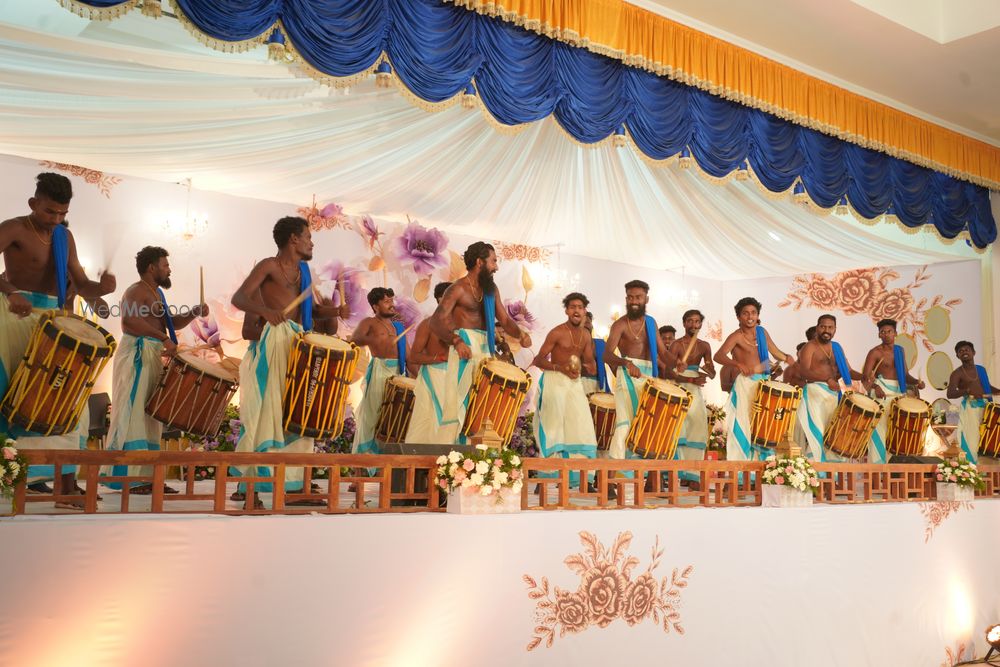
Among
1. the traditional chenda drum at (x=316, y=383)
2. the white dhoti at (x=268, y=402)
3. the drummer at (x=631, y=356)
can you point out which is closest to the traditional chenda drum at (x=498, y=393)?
the traditional chenda drum at (x=316, y=383)

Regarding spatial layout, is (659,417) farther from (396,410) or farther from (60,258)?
(60,258)

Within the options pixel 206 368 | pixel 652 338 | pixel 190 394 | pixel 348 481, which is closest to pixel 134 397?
pixel 190 394

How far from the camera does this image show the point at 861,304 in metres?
12.2

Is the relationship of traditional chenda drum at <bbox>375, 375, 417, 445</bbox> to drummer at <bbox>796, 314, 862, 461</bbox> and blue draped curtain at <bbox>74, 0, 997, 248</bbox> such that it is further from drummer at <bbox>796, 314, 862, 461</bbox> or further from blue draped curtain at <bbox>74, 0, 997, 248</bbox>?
drummer at <bbox>796, 314, 862, 461</bbox>

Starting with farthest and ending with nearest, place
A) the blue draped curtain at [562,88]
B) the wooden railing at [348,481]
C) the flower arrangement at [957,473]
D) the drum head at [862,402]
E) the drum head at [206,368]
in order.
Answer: the drum head at [862,402]
the flower arrangement at [957,473]
the drum head at [206,368]
the blue draped curtain at [562,88]
the wooden railing at [348,481]

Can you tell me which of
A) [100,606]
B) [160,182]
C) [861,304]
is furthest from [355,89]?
[861,304]

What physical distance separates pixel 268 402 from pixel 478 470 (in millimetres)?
1410

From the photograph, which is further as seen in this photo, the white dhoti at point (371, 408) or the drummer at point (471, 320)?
the white dhoti at point (371, 408)

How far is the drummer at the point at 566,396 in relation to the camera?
7180 mm

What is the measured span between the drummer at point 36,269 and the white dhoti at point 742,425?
537 centimetres

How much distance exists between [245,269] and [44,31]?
4.36m

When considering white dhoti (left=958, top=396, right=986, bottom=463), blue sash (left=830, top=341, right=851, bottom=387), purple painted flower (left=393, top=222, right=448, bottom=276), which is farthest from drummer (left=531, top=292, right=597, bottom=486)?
white dhoti (left=958, top=396, right=986, bottom=463)

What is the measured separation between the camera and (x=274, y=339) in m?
5.51

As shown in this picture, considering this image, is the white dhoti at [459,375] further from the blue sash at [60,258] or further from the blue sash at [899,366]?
the blue sash at [899,366]
